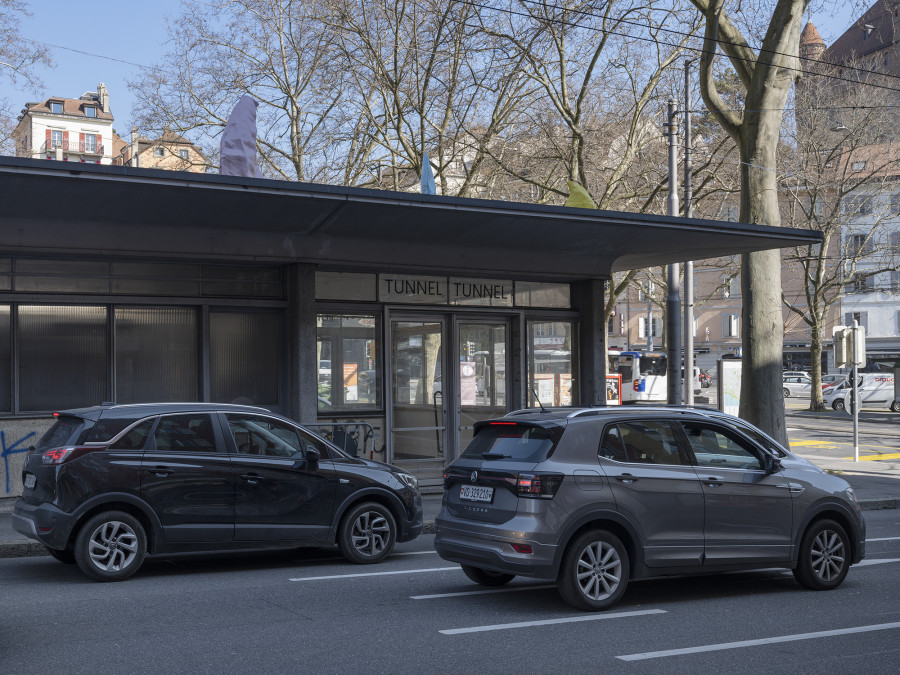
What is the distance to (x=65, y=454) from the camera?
8.66m

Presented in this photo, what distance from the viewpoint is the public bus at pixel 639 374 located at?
5341 centimetres

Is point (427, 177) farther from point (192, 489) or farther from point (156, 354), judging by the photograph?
point (192, 489)

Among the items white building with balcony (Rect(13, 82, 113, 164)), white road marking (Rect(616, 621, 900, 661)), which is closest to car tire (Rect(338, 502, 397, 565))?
white road marking (Rect(616, 621, 900, 661))

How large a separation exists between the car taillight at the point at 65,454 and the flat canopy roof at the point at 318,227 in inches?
122

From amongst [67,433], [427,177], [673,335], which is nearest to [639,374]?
[673,335]

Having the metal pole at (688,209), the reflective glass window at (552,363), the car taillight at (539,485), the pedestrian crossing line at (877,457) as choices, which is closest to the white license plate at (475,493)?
the car taillight at (539,485)

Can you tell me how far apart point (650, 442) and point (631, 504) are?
2.12 ft

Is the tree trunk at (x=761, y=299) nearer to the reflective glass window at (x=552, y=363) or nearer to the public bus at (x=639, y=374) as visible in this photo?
the reflective glass window at (x=552, y=363)

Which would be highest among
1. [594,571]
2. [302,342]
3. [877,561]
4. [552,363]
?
[302,342]

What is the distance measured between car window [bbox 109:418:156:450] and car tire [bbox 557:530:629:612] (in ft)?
13.5

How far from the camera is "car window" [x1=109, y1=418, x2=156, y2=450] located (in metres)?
8.88

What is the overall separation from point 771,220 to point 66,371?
12173 millimetres

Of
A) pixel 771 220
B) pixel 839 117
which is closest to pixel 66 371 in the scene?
pixel 771 220

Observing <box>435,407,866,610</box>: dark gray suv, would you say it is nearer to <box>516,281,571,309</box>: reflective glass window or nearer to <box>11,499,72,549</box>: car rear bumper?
<box>11,499,72,549</box>: car rear bumper
